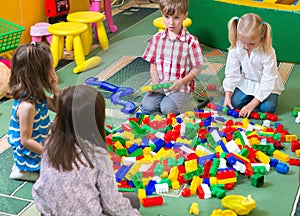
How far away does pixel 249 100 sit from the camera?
2074 mm

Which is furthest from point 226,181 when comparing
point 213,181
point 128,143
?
point 128,143

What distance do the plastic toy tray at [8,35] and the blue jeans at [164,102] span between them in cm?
68

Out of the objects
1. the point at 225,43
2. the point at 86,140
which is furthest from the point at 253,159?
the point at 225,43

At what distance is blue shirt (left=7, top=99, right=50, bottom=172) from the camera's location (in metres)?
1.53

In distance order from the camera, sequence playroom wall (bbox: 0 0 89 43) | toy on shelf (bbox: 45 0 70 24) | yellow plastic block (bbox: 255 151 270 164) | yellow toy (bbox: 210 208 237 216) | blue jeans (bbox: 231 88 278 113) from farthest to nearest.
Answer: toy on shelf (bbox: 45 0 70 24) < playroom wall (bbox: 0 0 89 43) < blue jeans (bbox: 231 88 278 113) < yellow plastic block (bbox: 255 151 270 164) < yellow toy (bbox: 210 208 237 216)

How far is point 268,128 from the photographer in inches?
73.3

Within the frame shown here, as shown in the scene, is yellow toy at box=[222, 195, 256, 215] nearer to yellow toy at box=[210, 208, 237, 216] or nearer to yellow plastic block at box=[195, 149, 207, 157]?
yellow toy at box=[210, 208, 237, 216]

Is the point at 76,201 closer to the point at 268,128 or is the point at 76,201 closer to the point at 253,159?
the point at 253,159

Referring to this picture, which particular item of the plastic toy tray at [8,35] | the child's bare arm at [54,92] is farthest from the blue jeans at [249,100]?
the plastic toy tray at [8,35]

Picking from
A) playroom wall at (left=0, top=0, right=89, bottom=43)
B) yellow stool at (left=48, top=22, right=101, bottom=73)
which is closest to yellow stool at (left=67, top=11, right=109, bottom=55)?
yellow stool at (left=48, top=22, right=101, bottom=73)

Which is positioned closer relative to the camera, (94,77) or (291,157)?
(291,157)

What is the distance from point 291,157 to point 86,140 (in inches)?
33.4

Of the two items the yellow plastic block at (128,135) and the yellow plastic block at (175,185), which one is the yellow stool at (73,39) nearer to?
the yellow plastic block at (128,135)

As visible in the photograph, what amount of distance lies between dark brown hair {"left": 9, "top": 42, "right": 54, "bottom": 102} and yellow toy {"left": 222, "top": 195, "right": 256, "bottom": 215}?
0.58 metres
